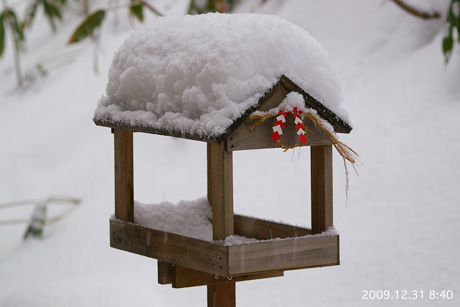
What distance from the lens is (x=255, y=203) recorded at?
420cm

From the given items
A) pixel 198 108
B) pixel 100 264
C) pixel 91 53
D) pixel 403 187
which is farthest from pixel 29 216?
pixel 198 108

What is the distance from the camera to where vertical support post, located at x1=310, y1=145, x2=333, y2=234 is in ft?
6.95

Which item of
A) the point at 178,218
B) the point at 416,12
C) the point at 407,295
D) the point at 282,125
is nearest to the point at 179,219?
the point at 178,218

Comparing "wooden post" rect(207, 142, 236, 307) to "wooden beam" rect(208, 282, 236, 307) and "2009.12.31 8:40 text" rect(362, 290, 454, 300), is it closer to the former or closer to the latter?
"wooden beam" rect(208, 282, 236, 307)

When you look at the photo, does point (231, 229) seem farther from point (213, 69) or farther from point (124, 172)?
point (124, 172)

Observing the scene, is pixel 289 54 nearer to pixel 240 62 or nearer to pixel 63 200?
A: pixel 240 62

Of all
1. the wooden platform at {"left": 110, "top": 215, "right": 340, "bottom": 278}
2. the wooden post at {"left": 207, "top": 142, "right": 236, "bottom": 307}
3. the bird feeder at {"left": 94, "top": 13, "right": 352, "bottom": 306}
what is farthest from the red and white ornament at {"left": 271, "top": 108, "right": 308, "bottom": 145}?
the wooden platform at {"left": 110, "top": 215, "right": 340, "bottom": 278}

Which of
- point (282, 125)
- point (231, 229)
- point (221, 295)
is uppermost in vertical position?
point (282, 125)

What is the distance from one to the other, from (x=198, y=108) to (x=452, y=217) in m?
2.44

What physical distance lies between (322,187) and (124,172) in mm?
826

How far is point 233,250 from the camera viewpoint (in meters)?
1.89

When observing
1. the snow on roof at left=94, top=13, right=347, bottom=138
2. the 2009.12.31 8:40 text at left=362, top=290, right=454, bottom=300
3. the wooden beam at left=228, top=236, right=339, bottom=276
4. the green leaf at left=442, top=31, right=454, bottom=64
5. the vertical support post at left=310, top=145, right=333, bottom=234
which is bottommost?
the 2009.12.31 8:40 text at left=362, top=290, right=454, bottom=300

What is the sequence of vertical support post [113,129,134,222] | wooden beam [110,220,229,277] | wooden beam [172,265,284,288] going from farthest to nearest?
1. vertical support post [113,129,134,222]
2. wooden beam [172,265,284,288]
3. wooden beam [110,220,229,277]

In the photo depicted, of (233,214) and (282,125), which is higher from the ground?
(282,125)
